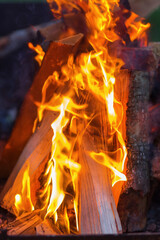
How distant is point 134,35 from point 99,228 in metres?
1.70

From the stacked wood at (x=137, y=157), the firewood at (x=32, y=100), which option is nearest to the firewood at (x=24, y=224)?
the stacked wood at (x=137, y=157)

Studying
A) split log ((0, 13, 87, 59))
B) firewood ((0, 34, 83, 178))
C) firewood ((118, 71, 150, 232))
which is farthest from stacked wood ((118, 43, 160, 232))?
split log ((0, 13, 87, 59))

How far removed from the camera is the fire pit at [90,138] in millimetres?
1734

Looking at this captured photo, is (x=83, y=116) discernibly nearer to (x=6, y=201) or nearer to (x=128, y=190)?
(x=128, y=190)

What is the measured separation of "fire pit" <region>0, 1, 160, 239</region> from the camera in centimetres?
173

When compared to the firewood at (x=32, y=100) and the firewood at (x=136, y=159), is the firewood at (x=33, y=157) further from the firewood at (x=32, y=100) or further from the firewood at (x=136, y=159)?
the firewood at (x=136, y=159)

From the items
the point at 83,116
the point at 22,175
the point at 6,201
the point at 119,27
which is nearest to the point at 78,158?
the point at 83,116

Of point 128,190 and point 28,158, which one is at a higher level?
point 28,158

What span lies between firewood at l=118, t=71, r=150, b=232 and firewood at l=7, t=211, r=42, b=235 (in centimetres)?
62

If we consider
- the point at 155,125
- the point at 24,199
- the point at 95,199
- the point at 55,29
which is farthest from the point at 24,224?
the point at 55,29

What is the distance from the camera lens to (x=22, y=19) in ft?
10.9

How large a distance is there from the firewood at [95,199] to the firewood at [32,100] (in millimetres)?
710

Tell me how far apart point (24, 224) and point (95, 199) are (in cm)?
49

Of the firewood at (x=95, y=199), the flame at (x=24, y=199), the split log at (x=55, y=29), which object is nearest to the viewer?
the firewood at (x=95, y=199)
